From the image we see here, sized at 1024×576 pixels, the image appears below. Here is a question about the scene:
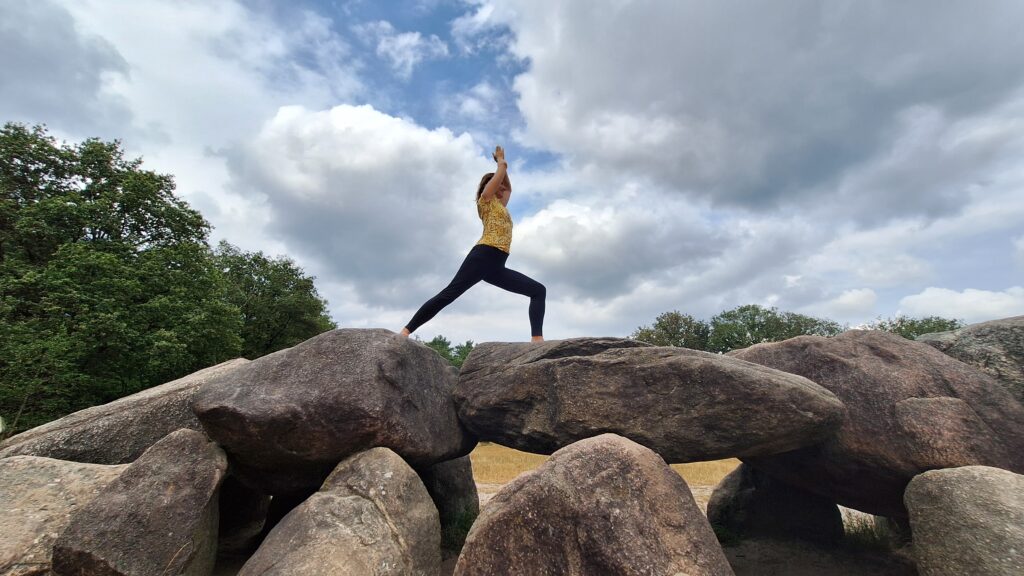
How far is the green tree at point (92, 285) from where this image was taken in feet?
64.8

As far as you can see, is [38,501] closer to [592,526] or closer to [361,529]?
[361,529]

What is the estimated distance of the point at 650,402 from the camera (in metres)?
6.65

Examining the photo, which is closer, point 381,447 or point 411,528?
point 411,528

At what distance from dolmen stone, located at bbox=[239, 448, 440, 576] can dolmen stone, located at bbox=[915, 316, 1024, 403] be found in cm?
792

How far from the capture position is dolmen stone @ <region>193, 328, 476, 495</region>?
20.8ft

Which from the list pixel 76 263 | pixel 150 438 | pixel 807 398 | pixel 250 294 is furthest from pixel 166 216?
pixel 807 398

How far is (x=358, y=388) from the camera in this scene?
21.8ft

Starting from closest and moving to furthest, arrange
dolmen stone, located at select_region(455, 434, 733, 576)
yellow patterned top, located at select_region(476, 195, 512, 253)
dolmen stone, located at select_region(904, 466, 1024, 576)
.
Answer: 1. dolmen stone, located at select_region(455, 434, 733, 576)
2. dolmen stone, located at select_region(904, 466, 1024, 576)
3. yellow patterned top, located at select_region(476, 195, 512, 253)

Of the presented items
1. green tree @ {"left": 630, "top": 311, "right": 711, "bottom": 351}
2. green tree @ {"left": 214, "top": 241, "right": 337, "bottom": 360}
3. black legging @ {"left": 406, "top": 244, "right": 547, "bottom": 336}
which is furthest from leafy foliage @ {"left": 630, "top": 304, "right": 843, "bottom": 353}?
black legging @ {"left": 406, "top": 244, "right": 547, "bottom": 336}

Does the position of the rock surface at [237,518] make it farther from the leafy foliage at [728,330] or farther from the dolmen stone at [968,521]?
the leafy foliage at [728,330]

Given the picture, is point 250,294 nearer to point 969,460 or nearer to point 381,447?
point 381,447

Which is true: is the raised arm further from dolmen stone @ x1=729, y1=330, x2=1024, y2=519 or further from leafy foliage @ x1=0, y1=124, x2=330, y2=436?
leafy foliage @ x1=0, y1=124, x2=330, y2=436

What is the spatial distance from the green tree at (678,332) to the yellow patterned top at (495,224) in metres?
45.4

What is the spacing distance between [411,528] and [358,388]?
1.83 metres
